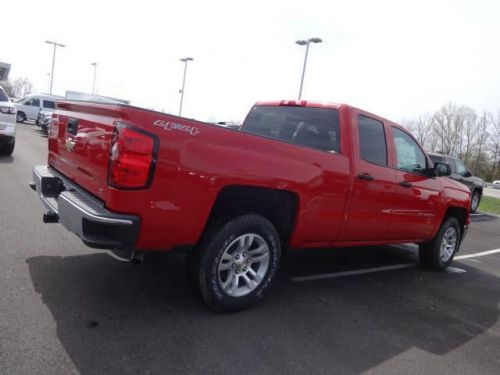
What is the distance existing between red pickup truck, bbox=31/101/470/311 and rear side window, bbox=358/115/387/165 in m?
0.01

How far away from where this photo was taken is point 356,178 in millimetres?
4340

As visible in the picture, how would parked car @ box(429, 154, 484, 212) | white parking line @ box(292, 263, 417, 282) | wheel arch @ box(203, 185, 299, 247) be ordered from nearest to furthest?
1. wheel arch @ box(203, 185, 299, 247)
2. white parking line @ box(292, 263, 417, 282)
3. parked car @ box(429, 154, 484, 212)

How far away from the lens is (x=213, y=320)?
11.3ft

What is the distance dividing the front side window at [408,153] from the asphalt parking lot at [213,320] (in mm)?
1433

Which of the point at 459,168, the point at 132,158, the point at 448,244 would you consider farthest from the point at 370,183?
the point at 459,168

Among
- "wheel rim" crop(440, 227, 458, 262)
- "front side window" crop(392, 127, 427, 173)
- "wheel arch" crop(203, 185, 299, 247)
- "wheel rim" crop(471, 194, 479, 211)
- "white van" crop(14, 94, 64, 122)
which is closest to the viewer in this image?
"wheel arch" crop(203, 185, 299, 247)

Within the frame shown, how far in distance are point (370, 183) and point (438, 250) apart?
2.40 meters

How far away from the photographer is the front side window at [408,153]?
5207mm

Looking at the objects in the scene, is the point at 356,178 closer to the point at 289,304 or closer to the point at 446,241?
the point at 289,304

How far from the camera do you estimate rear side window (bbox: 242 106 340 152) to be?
4.47 m

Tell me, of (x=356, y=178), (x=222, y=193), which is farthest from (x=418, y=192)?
(x=222, y=193)

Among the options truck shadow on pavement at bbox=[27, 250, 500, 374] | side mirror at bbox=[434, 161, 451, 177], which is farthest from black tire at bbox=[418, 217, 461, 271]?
truck shadow on pavement at bbox=[27, 250, 500, 374]

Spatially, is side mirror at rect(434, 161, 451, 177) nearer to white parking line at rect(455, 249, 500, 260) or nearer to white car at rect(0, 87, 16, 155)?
white parking line at rect(455, 249, 500, 260)

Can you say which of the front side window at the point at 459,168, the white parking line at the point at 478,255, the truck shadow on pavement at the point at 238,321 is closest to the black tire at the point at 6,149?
the truck shadow on pavement at the point at 238,321
